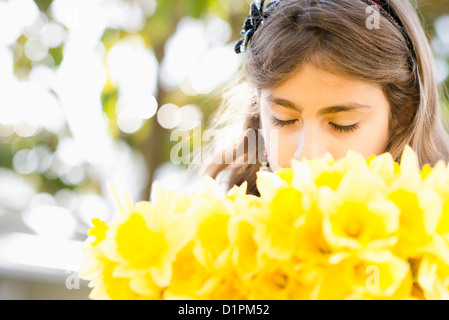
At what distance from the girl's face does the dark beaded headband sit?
0.65 ft

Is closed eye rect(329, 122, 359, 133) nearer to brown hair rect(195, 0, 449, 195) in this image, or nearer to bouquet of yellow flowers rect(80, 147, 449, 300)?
brown hair rect(195, 0, 449, 195)

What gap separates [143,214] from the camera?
51 centimetres

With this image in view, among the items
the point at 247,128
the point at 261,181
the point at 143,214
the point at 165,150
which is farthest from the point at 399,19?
the point at 165,150

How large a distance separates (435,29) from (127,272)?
2610 mm

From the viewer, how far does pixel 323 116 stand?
1041mm

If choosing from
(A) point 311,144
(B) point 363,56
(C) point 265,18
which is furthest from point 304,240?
(C) point 265,18

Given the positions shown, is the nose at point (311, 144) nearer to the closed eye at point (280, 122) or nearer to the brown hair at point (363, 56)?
the closed eye at point (280, 122)

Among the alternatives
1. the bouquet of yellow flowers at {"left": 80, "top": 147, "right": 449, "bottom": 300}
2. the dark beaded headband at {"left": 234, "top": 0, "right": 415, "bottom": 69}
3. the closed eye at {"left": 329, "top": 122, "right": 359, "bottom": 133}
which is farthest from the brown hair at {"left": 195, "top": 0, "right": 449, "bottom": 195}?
the bouquet of yellow flowers at {"left": 80, "top": 147, "right": 449, "bottom": 300}

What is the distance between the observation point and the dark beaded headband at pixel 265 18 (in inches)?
49.0

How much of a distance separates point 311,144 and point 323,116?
64 mm

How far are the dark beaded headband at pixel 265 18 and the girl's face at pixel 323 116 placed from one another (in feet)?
0.65

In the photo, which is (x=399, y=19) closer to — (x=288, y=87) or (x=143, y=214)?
(x=288, y=87)

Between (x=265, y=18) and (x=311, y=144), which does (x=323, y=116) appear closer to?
(x=311, y=144)

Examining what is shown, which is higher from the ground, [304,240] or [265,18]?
[265,18]
